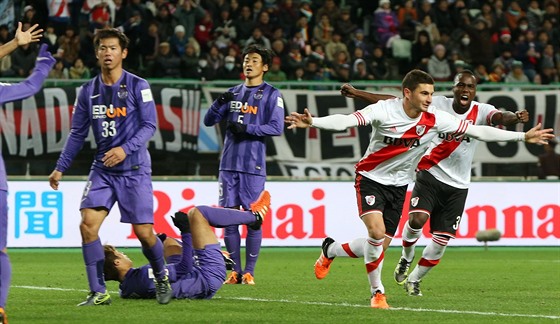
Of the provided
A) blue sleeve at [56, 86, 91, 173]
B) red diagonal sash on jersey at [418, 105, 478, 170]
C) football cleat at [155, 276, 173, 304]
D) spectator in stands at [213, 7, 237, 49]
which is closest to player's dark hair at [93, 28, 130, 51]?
blue sleeve at [56, 86, 91, 173]

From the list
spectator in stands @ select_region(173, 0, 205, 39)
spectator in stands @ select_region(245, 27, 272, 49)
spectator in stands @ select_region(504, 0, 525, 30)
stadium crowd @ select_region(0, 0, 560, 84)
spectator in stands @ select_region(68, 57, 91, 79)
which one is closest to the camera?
spectator in stands @ select_region(68, 57, 91, 79)

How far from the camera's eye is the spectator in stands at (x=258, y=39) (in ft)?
75.4

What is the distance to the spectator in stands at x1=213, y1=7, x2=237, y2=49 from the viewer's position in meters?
23.3

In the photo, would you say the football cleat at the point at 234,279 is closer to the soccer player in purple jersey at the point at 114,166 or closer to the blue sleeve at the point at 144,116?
the soccer player in purple jersey at the point at 114,166

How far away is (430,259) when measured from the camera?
1159 cm

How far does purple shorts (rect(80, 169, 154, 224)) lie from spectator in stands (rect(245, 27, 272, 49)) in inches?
526

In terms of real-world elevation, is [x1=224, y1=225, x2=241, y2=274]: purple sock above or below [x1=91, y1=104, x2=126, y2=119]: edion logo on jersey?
below

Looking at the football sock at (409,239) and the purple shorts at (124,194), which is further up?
the purple shorts at (124,194)

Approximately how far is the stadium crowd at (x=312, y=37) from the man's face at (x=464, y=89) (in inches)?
390

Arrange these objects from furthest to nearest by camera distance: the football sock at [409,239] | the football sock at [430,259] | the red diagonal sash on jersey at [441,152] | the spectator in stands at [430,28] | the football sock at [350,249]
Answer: the spectator in stands at [430,28] → the football sock at [409,239] → the red diagonal sash on jersey at [441,152] → the football sock at [430,259] → the football sock at [350,249]

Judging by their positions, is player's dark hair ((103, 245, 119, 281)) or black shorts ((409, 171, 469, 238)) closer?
player's dark hair ((103, 245, 119, 281))

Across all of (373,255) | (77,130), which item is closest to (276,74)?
(373,255)

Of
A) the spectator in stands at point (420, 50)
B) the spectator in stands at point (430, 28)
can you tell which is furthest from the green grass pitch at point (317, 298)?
the spectator in stands at point (430, 28)

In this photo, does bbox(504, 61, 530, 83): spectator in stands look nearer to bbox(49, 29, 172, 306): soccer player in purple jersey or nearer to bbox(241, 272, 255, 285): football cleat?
→ bbox(241, 272, 255, 285): football cleat
